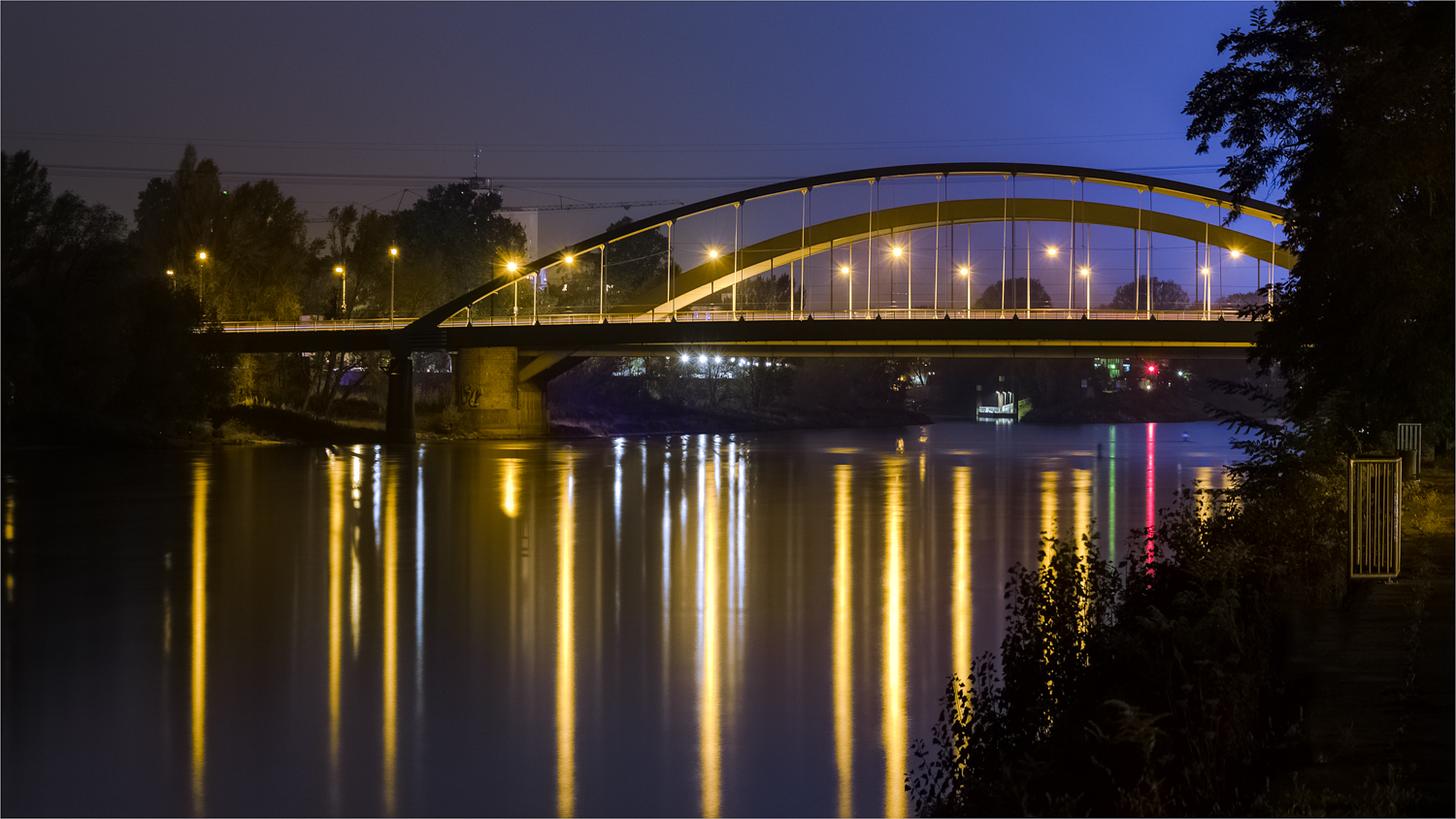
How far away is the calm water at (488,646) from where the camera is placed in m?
11.4

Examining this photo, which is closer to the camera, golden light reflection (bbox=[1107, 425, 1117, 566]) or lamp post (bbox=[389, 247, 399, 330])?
golden light reflection (bbox=[1107, 425, 1117, 566])

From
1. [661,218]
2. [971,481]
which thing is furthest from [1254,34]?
[661,218]

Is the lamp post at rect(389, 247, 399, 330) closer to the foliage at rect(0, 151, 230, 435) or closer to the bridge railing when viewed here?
the bridge railing

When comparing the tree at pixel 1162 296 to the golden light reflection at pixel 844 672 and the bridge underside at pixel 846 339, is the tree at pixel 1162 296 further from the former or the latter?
the golden light reflection at pixel 844 672

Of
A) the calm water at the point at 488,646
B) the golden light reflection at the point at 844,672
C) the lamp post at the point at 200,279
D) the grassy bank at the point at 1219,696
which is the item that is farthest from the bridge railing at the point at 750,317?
the grassy bank at the point at 1219,696

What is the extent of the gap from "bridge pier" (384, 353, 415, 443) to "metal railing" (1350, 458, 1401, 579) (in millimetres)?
67243

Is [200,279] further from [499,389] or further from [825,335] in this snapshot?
[825,335]

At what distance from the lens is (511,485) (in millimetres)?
45438

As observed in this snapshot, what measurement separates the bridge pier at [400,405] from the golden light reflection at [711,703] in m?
56.5

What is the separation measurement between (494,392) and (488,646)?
222ft

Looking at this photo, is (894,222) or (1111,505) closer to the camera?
(1111,505)

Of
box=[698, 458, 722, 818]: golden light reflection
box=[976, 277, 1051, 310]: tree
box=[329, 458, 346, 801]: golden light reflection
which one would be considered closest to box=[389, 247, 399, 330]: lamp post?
box=[329, 458, 346, 801]: golden light reflection

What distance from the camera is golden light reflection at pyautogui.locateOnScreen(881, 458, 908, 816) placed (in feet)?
37.2

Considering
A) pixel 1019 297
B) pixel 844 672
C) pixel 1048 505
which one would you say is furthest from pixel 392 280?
pixel 1019 297
